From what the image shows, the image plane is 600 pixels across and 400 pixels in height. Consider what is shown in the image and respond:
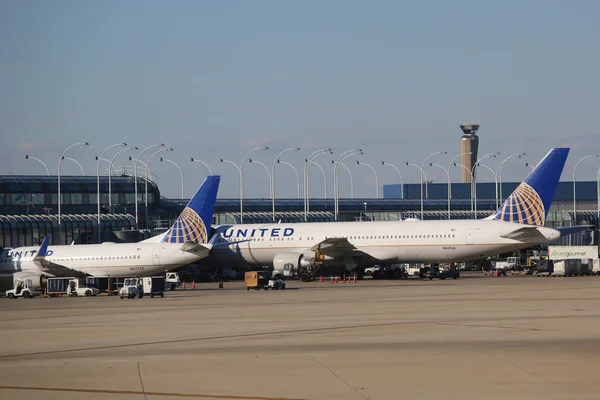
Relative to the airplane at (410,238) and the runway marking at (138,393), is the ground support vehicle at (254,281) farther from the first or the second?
the runway marking at (138,393)

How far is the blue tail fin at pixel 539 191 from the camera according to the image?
7519 centimetres

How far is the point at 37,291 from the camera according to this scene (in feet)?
232

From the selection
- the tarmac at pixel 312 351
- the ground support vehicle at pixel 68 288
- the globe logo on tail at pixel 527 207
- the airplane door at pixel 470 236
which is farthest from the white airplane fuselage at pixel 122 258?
the globe logo on tail at pixel 527 207

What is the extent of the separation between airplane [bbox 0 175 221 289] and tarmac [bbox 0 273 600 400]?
21446 millimetres

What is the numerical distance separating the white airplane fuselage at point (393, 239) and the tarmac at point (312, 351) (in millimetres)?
26810

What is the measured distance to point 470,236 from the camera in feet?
244

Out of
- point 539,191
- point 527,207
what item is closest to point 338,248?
point 527,207

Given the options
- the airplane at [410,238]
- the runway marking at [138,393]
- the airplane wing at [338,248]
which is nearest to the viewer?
the runway marking at [138,393]

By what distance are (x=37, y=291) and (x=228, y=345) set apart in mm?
45426

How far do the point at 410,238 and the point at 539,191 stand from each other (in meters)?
10.4

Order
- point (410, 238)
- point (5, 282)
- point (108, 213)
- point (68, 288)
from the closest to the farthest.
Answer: point (68, 288) < point (5, 282) < point (410, 238) < point (108, 213)

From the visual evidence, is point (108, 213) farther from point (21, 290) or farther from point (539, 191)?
point (539, 191)

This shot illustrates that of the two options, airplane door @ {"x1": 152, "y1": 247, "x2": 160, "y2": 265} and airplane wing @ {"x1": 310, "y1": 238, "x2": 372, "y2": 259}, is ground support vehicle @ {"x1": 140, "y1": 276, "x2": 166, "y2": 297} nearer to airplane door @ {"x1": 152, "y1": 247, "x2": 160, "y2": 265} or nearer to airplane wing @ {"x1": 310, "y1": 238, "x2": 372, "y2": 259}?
airplane door @ {"x1": 152, "y1": 247, "x2": 160, "y2": 265}

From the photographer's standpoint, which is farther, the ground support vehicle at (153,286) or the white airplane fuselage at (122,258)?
the white airplane fuselage at (122,258)
